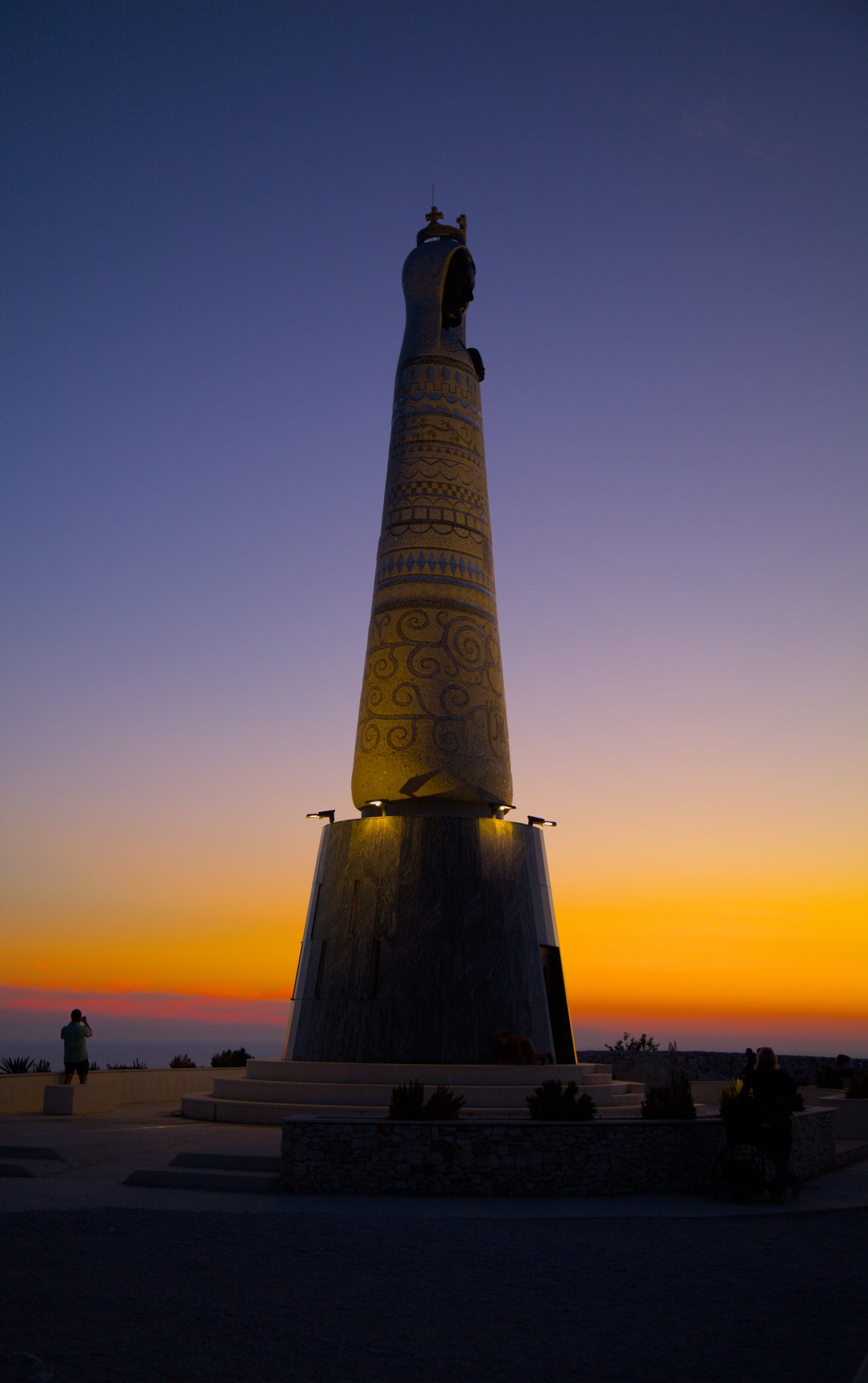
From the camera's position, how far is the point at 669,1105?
10695mm

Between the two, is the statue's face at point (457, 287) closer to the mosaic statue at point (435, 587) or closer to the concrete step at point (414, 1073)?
the mosaic statue at point (435, 587)

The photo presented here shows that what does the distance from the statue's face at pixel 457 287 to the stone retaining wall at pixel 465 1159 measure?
13922mm

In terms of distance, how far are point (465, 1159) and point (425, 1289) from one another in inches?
137

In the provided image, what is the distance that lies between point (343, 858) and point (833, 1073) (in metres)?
9.12

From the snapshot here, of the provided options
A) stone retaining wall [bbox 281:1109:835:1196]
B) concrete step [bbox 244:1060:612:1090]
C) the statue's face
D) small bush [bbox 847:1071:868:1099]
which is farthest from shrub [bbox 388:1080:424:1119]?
the statue's face

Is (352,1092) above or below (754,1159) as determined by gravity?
above

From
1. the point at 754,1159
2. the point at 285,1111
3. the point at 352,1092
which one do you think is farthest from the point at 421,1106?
the point at 285,1111

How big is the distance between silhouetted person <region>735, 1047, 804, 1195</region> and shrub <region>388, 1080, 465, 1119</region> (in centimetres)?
264

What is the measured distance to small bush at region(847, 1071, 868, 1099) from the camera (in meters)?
15.9

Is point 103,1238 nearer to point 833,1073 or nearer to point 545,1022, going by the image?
point 545,1022

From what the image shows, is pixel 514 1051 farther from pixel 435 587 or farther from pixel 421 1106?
pixel 435 587

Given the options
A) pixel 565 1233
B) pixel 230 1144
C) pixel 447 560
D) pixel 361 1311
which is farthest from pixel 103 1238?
pixel 447 560

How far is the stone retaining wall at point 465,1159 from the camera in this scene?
32.5 ft

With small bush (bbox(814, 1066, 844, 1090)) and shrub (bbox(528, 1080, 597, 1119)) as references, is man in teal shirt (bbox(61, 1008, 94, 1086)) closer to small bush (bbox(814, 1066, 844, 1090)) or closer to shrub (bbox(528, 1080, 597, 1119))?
shrub (bbox(528, 1080, 597, 1119))
